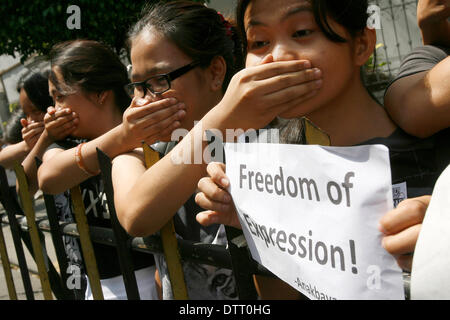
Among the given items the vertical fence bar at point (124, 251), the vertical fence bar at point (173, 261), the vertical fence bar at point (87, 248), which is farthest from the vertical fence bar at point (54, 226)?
the vertical fence bar at point (173, 261)

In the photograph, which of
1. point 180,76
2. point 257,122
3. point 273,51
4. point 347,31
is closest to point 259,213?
point 257,122

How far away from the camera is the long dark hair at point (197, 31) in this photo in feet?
5.60

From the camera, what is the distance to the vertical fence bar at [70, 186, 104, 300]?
196 centimetres

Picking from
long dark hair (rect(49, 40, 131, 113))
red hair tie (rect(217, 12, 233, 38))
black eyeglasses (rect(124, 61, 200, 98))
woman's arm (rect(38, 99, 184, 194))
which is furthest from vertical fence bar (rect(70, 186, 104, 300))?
red hair tie (rect(217, 12, 233, 38))

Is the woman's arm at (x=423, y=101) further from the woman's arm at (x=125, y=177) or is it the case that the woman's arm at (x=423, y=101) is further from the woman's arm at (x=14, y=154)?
the woman's arm at (x=14, y=154)

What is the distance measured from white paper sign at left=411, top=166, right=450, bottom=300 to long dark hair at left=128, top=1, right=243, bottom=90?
1187 mm

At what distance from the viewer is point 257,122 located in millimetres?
1063

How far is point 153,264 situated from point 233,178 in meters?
1.18

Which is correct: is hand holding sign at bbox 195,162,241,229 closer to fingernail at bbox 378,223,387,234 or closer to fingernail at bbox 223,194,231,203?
fingernail at bbox 223,194,231,203

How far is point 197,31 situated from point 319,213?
1124mm

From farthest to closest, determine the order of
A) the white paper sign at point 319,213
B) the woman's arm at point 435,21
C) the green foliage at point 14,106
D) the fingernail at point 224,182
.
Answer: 1. the green foliage at point 14,106
2. the woman's arm at point 435,21
3. the fingernail at point 224,182
4. the white paper sign at point 319,213

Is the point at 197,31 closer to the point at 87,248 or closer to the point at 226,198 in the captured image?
the point at 226,198

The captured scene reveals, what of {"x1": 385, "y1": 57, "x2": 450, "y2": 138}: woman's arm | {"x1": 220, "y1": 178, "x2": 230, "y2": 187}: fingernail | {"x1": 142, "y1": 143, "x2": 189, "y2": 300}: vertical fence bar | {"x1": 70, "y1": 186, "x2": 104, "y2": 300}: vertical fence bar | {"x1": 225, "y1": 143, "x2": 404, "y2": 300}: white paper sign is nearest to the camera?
{"x1": 225, "y1": 143, "x2": 404, "y2": 300}: white paper sign

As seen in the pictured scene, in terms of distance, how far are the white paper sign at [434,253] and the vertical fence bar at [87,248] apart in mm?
1565
